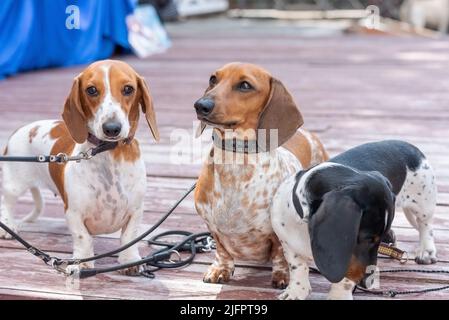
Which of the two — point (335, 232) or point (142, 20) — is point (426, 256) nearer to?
point (335, 232)

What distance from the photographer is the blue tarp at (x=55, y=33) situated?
690cm

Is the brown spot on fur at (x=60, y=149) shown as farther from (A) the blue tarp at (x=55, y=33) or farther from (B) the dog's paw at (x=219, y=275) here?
(A) the blue tarp at (x=55, y=33)

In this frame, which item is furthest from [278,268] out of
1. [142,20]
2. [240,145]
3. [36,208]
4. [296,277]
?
[142,20]

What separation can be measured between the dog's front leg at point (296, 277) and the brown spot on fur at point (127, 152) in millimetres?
581

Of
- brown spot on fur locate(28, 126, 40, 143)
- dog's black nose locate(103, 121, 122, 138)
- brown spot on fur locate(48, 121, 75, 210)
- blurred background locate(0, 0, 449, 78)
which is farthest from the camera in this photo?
blurred background locate(0, 0, 449, 78)

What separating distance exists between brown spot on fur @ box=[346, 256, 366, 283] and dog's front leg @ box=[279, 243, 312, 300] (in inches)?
6.5

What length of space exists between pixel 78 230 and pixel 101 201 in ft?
0.41

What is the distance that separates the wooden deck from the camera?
7.94ft

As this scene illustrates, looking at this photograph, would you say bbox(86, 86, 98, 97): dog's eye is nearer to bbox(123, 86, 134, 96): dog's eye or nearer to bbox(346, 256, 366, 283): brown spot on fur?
bbox(123, 86, 134, 96): dog's eye

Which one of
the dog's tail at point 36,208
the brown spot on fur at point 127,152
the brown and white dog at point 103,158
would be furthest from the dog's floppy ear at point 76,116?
the dog's tail at point 36,208

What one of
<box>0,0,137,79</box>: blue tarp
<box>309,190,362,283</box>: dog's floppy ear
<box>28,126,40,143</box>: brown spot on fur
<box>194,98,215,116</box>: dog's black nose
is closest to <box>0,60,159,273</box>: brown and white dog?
<box>28,126,40,143</box>: brown spot on fur
